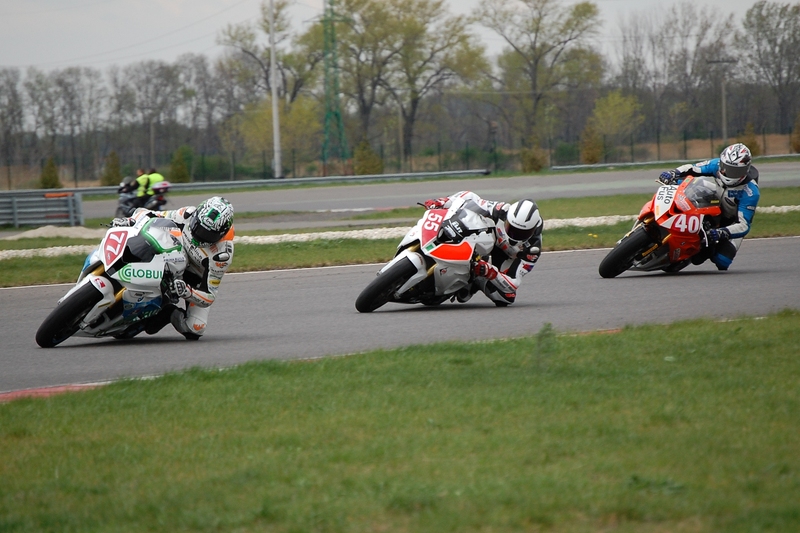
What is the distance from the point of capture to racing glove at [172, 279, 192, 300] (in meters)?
8.20

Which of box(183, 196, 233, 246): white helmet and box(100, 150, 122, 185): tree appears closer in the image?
box(183, 196, 233, 246): white helmet

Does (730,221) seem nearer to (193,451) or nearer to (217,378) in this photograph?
(217,378)

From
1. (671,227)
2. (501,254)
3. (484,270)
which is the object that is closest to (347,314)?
(484,270)

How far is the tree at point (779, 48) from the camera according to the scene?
59.5m

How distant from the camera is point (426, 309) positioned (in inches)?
410

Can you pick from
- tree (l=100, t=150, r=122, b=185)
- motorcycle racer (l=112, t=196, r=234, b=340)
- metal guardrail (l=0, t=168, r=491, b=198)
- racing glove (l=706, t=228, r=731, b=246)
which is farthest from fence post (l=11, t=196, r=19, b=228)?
tree (l=100, t=150, r=122, b=185)

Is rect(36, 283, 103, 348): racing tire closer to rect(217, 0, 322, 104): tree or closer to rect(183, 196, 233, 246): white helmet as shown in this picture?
rect(183, 196, 233, 246): white helmet

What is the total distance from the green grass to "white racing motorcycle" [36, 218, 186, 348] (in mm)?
1520

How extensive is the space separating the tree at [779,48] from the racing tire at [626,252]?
167 ft

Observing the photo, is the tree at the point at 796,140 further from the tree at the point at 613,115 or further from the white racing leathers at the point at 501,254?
the white racing leathers at the point at 501,254

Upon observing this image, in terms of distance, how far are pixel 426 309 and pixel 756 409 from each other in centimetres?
533

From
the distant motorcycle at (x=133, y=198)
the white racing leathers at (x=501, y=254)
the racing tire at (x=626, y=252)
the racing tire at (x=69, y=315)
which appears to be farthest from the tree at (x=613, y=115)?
the racing tire at (x=69, y=315)

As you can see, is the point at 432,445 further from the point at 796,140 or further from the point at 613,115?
the point at 613,115

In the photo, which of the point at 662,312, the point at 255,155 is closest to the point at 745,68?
the point at 255,155
